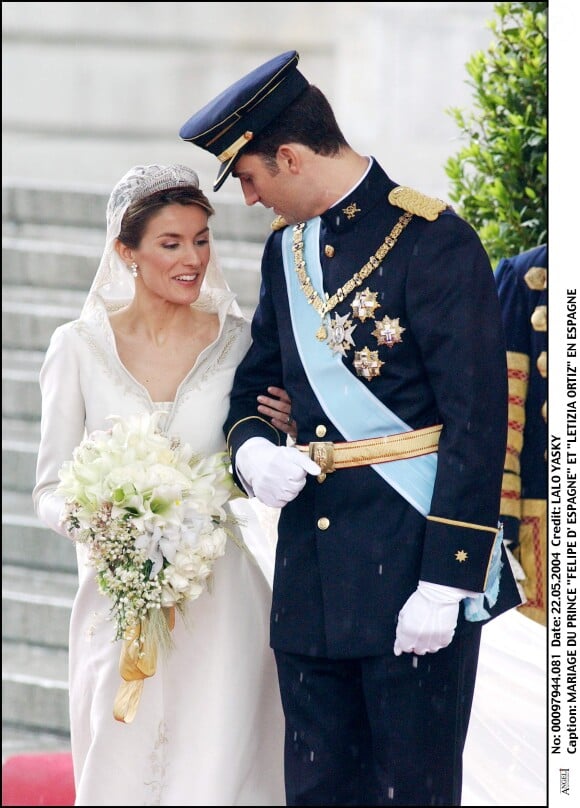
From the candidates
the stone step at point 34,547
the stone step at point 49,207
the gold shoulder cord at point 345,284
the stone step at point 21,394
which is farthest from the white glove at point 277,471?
the stone step at point 49,207

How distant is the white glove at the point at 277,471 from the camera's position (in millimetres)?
2914

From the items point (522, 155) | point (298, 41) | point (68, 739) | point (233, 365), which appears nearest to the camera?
point (233, 365)

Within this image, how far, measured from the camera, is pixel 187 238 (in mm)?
3271

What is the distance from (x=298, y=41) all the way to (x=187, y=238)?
4.93 m

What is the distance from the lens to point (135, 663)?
3.08 meters

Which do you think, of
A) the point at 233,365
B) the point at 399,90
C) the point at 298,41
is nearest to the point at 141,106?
the point at 298,41

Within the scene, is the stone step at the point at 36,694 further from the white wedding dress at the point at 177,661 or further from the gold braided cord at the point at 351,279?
the gold braided cord at the point at 351,279

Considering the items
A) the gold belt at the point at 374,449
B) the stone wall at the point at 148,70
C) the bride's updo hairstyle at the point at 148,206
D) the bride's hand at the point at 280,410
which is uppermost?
the stone wall at the point at 148,70

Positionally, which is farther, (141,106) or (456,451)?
(141,106)

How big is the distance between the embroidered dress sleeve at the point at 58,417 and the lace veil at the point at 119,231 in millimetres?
159

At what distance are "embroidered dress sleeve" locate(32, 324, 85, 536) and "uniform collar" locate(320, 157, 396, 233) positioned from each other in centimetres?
76

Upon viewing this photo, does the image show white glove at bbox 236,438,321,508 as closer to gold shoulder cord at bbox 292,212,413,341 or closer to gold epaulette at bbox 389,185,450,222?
gold shoulder cord at bbox 292,212,413,341

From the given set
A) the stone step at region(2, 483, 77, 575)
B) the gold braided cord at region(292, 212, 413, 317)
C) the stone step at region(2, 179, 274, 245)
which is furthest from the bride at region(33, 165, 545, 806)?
the stone step at region(2, 179, 274, 245)
